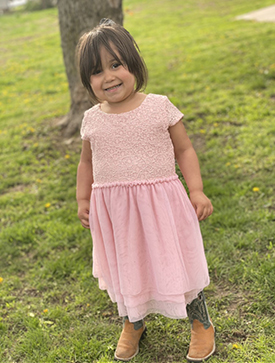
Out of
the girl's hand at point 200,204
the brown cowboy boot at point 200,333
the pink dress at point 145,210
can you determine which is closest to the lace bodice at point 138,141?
the pink dress at point 145,210

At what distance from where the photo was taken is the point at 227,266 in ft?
9.06

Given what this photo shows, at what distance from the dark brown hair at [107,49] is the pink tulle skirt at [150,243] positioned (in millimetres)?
527

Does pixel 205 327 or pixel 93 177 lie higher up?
pixel 93 177

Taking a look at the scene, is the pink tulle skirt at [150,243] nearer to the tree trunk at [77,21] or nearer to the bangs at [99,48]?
the bangs at [99,48]

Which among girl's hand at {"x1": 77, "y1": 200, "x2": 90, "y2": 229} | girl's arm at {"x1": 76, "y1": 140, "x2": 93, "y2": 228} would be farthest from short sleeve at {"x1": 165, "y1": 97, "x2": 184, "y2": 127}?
girl's hand at {"x1": 77, "y1": 200, "x2": 90, "y2": 229}

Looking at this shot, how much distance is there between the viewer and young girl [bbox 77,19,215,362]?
182 cm

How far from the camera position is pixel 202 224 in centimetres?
327

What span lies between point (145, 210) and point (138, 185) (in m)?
0.12

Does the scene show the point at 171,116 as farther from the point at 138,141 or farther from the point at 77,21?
the point at 77,21

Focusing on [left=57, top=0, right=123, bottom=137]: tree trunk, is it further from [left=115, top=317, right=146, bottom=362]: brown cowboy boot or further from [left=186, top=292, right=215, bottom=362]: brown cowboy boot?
[left=186, top=292, right=215, bottom=362]: brown cowboy boot

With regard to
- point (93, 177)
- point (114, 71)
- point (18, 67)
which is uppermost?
point (114, 71)

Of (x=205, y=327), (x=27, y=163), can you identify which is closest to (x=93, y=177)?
(x=205, y=327)

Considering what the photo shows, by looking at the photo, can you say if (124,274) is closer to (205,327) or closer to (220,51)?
(205,327)

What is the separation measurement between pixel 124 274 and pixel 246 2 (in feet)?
46.4
